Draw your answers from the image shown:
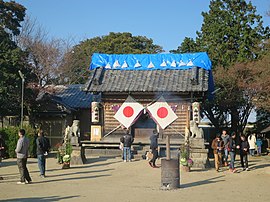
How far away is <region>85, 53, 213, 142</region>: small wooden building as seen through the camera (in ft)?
83.8

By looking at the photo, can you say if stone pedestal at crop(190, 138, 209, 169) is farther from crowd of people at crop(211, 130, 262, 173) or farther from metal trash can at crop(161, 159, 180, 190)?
metal trash can at crop(161, 159, 180, 190)

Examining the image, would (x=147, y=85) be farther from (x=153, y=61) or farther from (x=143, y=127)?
(x=143, y=127)

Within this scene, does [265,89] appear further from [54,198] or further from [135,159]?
[54,198]

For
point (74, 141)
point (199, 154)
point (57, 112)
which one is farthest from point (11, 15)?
point (199, 154)

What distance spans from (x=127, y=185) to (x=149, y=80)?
13.6 meters

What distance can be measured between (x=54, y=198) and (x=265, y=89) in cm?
1893

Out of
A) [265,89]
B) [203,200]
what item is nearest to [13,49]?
[265,89]

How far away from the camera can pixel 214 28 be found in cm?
3597

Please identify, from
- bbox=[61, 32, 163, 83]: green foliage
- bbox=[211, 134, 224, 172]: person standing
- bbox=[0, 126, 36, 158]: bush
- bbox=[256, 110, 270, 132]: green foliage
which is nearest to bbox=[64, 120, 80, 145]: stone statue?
bbox=[0, 126, 36, 158]: bush

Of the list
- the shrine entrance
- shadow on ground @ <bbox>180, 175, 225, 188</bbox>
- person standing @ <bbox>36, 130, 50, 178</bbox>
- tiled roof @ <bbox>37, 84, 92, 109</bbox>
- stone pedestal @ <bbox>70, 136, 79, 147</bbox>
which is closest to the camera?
shadow on ground @ <bbox>180, 175, 225, 188</bbox>

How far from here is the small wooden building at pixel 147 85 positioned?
25.5 metres

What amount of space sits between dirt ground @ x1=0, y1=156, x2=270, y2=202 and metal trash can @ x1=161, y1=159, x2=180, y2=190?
0.25 meters

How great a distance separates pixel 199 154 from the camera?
17.8m

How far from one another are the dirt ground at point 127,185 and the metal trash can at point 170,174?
251 millimetres
